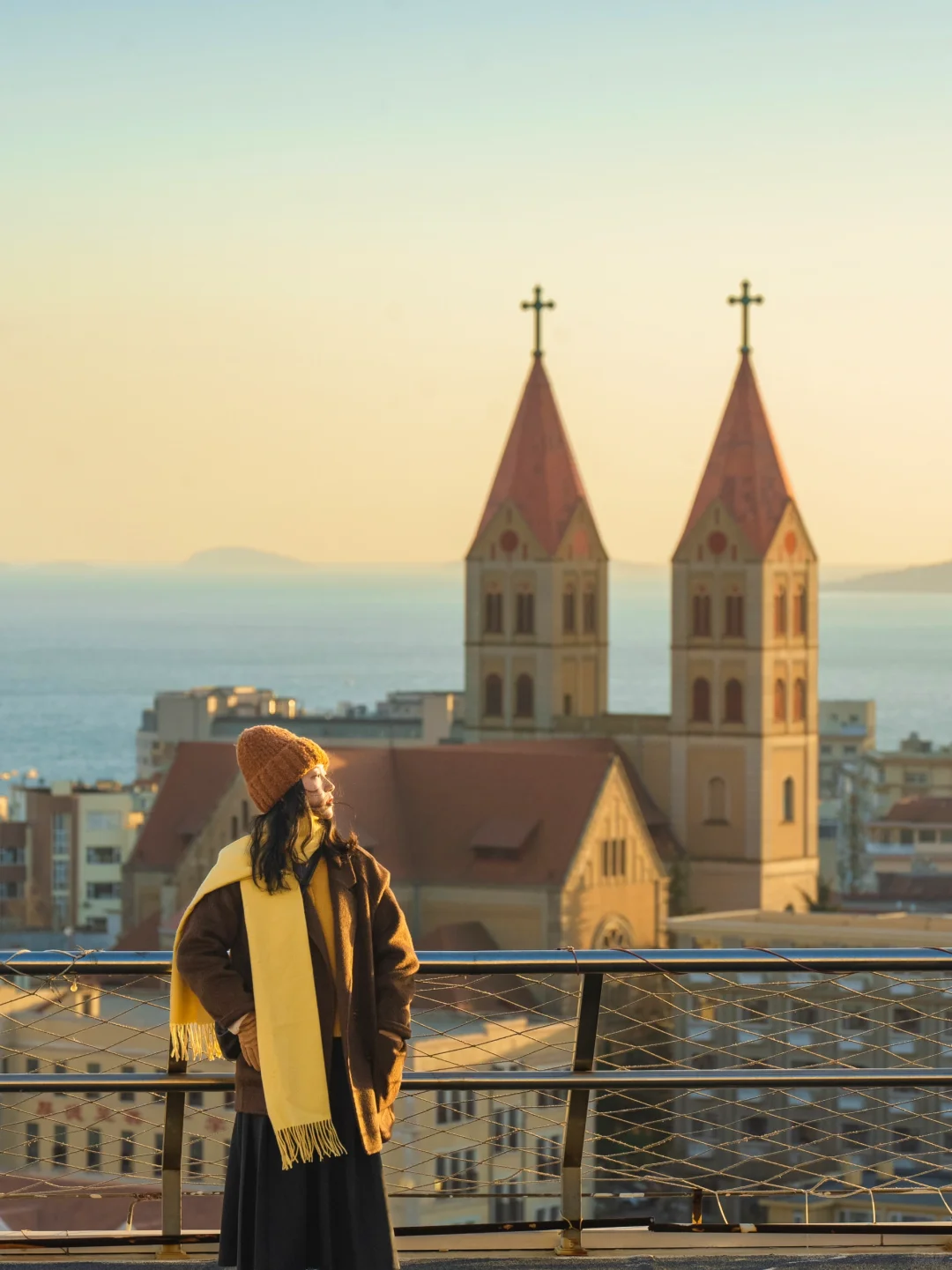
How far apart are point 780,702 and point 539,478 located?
346 inches

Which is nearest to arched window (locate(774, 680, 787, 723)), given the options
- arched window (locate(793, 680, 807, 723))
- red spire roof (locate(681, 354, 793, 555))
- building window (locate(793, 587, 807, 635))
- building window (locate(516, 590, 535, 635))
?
arched window (locate(793, 680, 807, 723))

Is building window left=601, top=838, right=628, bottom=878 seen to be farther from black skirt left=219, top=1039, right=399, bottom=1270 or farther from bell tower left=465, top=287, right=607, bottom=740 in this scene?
black skirt left=219, top=1039, right=399, bottom=1270

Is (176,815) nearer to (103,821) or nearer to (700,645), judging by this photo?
(700,645)

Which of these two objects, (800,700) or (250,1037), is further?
(800,700)

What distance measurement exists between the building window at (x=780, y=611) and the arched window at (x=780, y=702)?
139 cm

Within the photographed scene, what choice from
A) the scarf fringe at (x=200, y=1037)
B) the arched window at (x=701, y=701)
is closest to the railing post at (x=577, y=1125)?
the scarf fringe at (x=200, y=1037)

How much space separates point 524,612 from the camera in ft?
235

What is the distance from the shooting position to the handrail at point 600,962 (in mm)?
6520

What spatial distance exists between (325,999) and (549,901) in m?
56.8

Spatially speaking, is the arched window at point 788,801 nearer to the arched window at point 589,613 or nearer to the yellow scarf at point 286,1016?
the arched window at point 589,613

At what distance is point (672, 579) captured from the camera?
2751 inches

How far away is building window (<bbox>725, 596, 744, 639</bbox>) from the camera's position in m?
69.9

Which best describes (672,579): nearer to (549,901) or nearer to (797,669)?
(797,669)

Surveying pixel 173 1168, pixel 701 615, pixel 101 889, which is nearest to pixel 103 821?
pixel 101 889
